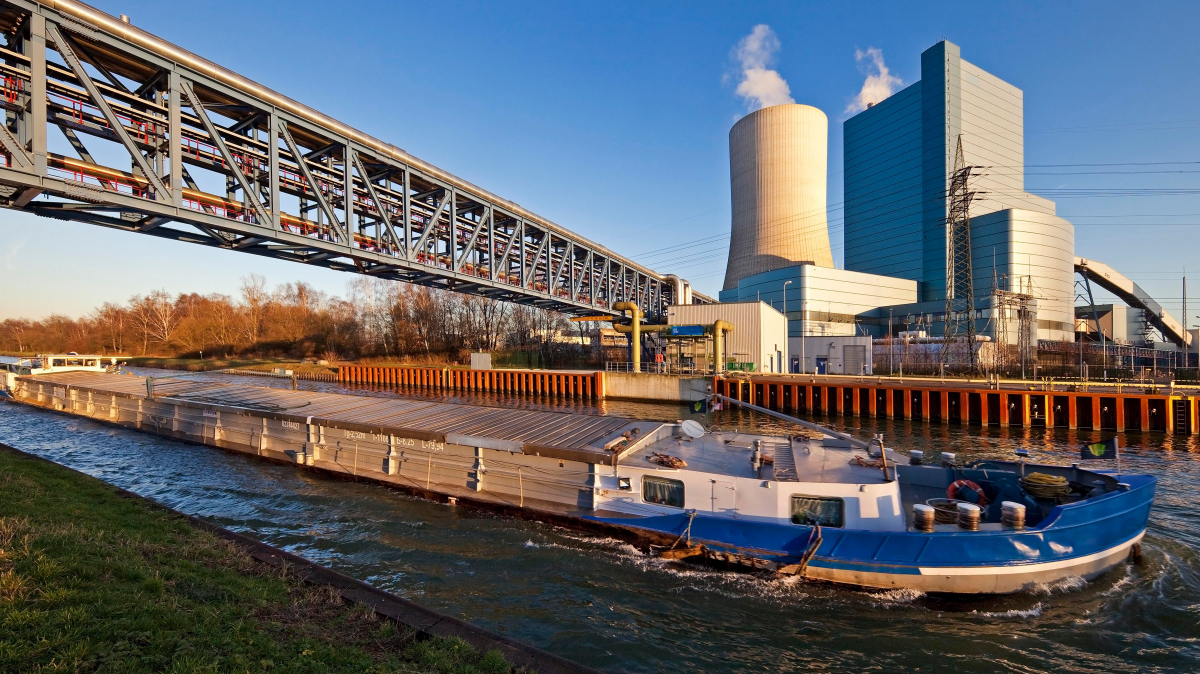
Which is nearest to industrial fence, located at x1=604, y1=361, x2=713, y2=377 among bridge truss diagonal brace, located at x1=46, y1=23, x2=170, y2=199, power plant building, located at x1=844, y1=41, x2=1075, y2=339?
bridge truss diagonal brace, located at x1=46, y1=23, x2=170, y2=199

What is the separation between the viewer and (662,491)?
1075cm

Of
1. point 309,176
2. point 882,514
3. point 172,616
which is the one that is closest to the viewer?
point 172,616

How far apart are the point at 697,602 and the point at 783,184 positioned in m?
77.8

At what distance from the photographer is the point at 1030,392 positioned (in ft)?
86.4

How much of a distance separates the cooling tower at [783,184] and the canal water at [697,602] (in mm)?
67994

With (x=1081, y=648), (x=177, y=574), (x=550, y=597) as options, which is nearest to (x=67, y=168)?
→ (x=177, y=574)

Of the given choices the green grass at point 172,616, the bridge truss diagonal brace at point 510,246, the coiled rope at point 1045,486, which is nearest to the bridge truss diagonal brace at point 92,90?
the green grass at point 172,616

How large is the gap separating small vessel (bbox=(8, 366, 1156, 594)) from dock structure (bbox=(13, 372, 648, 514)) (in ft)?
0.18

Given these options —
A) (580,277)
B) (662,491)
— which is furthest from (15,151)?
(580,277)

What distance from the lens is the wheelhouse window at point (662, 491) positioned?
10.6 meters

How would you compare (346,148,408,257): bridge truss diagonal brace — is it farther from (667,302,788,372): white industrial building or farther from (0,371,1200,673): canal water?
(667,302,788,372): white industrial building

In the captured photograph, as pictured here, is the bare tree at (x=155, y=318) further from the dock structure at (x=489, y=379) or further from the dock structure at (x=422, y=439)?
the dock structure at (x=422, y=439)

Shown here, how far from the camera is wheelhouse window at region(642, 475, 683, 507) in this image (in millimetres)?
10625

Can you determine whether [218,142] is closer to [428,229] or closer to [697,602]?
[428,229]
